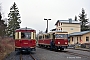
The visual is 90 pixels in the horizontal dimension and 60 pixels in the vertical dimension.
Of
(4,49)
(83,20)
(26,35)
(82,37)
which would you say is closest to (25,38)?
(26,35)

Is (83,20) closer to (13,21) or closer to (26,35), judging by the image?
(13,21)

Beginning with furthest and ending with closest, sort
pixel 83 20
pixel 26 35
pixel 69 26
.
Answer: pixel 83 20 < pixel 69 26 < pixel 26 35

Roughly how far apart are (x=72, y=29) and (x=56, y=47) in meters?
45.9

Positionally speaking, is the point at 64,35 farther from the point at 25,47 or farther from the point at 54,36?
the point at 25,47

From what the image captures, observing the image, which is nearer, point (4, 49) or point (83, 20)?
point (4, 49)

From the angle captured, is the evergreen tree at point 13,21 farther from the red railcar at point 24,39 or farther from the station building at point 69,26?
the red railcar at point 24,39

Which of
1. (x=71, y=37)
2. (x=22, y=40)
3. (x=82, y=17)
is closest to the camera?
(x=22, y=40)

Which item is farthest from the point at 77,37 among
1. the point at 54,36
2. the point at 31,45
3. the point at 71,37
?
the point at 31,45

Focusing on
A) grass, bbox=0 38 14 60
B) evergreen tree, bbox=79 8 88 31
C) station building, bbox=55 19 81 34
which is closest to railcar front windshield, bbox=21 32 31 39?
grass, bbox=0 38 14 60

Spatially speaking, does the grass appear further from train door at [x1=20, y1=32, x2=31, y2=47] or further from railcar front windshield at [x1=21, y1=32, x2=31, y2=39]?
railcar front windshield at [x1=21, y1=32, x2=31, y2=39]

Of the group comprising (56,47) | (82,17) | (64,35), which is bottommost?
(56,47)

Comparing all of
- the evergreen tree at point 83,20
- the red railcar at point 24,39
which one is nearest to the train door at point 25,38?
the red railcar at point 24,39

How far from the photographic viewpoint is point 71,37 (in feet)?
196

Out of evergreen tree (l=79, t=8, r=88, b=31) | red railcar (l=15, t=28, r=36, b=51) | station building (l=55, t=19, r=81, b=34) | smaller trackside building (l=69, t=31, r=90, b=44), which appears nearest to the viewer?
red railcar (l=15, t=28, r=36, b=51)
